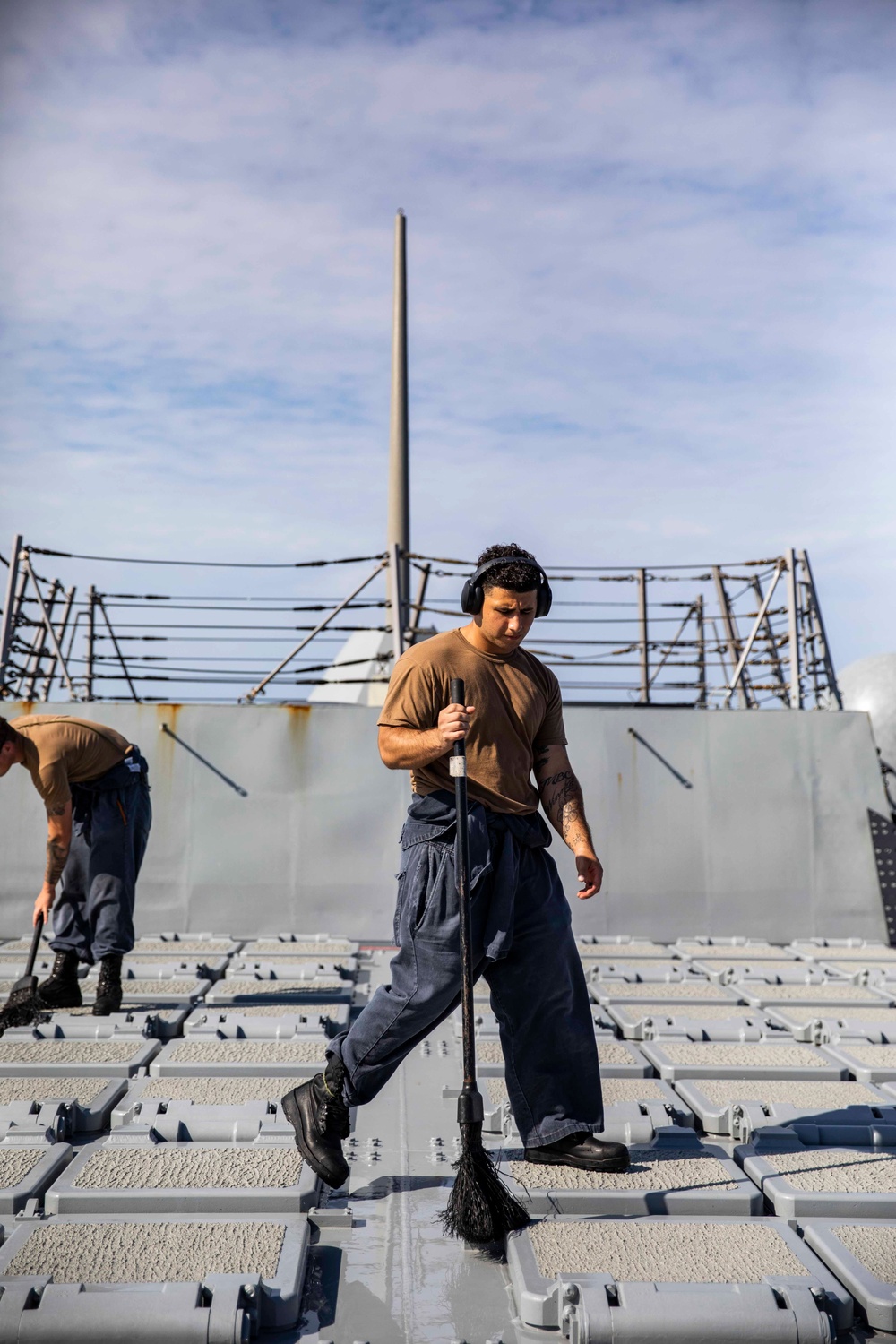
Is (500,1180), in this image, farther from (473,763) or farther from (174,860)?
(174,860)

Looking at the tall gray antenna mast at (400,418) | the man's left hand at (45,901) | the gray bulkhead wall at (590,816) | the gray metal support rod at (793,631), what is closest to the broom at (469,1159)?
the man's left hand at (45,901)

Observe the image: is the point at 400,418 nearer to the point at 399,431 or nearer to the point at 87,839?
the point at 399,431

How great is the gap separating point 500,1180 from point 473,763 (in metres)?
1.10

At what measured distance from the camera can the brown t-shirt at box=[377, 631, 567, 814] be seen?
3209 millimetres

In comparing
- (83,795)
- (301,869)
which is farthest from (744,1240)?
(301,869)

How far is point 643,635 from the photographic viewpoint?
378 inches

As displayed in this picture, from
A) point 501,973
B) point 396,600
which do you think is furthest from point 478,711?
point 396,600

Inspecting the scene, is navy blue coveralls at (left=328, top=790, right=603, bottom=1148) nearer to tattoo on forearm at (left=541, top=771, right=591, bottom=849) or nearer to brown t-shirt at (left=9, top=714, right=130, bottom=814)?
tattoo on forearm at (left=541, top=771, right=591, bottom=849)

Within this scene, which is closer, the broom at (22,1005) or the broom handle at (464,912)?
the broom handle at (464,912)

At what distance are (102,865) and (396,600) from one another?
397cm

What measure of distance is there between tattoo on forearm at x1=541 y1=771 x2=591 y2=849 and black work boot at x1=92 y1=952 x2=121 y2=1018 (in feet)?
8.82

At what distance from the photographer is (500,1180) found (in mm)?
2939

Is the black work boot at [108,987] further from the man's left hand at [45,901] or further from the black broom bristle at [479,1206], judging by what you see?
the black broom bristle at [479,1206]

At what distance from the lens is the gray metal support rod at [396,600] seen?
873cm
